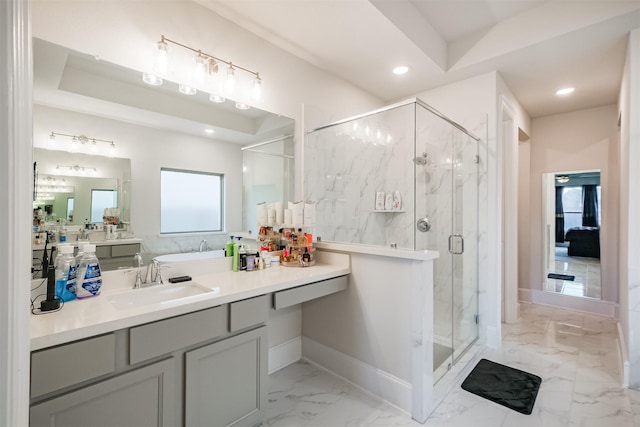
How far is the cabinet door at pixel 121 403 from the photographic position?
1.03m

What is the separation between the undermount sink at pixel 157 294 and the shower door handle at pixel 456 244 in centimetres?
194

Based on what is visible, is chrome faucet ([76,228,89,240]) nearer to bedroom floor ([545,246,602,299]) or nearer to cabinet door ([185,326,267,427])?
cabinet door ([185,326,267,427])

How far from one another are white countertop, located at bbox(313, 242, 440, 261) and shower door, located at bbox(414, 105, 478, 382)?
118mm

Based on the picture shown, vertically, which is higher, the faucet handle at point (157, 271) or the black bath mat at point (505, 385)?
the faucet handle at point (157, 271)

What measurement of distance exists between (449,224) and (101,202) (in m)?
2.49

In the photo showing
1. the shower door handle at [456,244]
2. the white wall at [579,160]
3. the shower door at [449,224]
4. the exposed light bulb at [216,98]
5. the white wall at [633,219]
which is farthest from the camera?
the white wall at [579,160]

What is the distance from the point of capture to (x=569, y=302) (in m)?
3.82

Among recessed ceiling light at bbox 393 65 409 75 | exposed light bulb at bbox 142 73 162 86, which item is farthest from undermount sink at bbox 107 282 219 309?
recessed ceiling light at bbox 393 65 409 75

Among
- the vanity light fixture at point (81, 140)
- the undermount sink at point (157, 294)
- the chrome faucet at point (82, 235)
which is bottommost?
the undermount sink at point (157, 294)

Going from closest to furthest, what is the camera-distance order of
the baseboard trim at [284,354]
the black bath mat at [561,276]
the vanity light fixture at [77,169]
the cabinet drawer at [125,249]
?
the vanity light fixture at [77,169] < the cabinet drawer at [125,249] < the baseboard trim at [284,354] < the black bath mat at [561,276]

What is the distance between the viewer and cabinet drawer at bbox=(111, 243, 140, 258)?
1.60 metres

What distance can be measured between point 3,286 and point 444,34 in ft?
10.5

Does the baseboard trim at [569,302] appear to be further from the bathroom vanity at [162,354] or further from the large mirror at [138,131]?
the large mirror at [138,131]

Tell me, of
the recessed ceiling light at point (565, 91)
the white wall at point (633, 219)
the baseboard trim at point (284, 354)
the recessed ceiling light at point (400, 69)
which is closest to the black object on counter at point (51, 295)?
the baseboard trim at point (284, 354)
